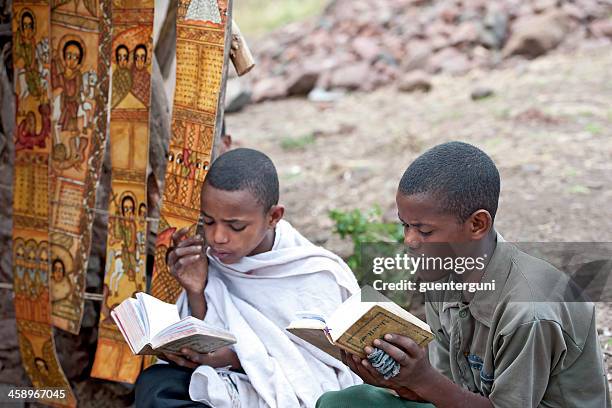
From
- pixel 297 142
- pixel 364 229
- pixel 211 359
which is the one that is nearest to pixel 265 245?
pixel 211 359

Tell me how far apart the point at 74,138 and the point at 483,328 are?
7.30 ft

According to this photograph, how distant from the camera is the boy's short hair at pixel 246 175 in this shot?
343cm

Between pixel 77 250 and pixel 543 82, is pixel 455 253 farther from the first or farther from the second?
pixel 543 82

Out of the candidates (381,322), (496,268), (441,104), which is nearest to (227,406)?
(381,322)

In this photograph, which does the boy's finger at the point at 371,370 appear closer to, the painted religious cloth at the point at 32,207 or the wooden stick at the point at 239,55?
the wooden stick at the point at 239,55

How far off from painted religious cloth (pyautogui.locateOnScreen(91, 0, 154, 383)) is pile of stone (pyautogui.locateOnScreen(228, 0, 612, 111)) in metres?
8.04

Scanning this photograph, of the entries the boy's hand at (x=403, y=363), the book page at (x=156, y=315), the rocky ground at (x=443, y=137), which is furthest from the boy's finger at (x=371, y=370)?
the rocky ground at (x=443, y=137)

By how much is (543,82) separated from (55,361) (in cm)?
794

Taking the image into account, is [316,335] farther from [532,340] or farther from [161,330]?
[532,340]

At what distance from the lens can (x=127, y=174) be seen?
Answer: 3928 mm

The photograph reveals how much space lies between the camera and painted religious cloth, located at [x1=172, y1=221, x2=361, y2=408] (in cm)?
325

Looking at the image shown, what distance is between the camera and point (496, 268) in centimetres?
267

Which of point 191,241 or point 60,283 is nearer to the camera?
point 191,241

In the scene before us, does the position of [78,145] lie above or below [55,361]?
above
